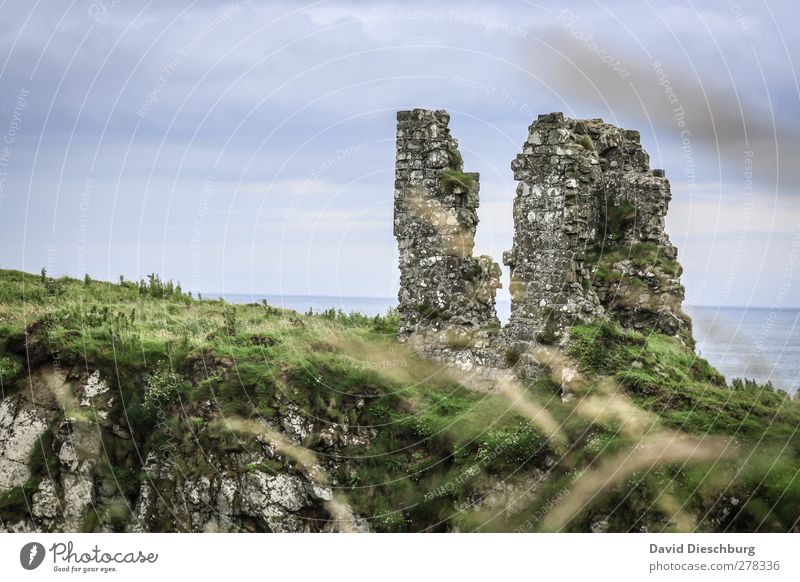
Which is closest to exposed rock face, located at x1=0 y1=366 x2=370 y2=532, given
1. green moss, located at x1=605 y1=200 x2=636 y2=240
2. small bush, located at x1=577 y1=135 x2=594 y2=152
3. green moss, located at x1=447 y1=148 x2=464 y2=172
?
green moss, located at x1=447 y1=148 x2=464 y2=172

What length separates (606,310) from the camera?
1054 inches

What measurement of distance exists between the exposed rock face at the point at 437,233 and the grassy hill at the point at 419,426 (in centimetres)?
134

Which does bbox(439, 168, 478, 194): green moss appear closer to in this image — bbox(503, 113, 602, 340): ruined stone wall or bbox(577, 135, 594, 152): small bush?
bbox(503, 113, 602, 340): ruined stone wall

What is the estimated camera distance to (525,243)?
2559 centimetres

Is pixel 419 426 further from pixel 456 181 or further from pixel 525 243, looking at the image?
pixel 456 181

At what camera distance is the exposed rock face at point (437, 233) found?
26.9m

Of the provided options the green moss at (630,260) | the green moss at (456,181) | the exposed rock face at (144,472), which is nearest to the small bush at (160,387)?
the exposed rock face at (144,472)

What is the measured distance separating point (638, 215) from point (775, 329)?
57.1m
